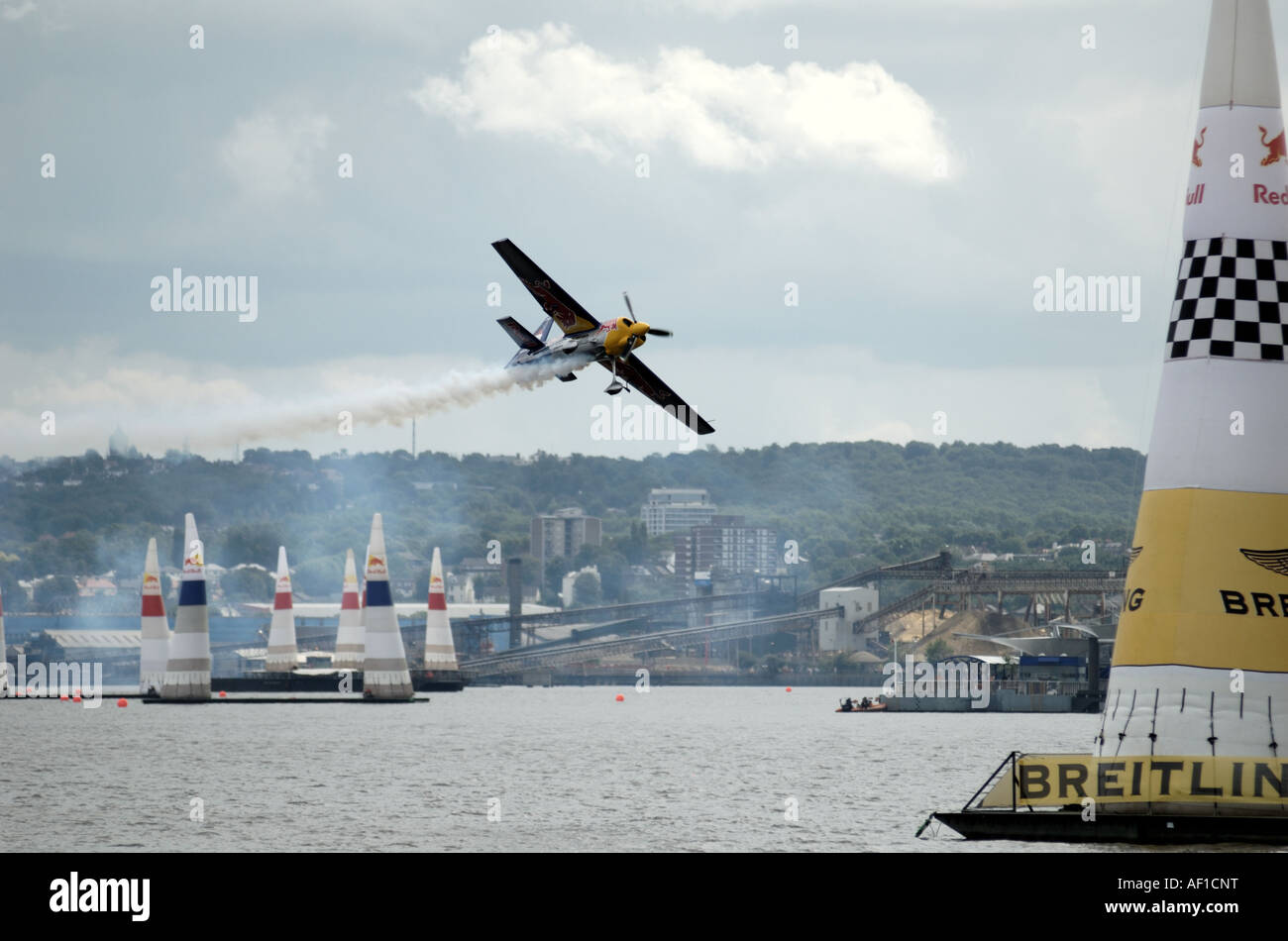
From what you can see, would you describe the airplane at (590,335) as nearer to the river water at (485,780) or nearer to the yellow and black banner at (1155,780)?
the river water at (485,780)

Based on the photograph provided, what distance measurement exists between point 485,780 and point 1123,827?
3276 cm

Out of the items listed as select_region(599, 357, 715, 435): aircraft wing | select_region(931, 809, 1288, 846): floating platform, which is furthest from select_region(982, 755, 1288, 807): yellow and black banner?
select_region(599, 357, 715, 435): aircraft wing

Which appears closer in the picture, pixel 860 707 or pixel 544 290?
pixel 544 290

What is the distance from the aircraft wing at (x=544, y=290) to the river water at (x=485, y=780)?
39.3ft

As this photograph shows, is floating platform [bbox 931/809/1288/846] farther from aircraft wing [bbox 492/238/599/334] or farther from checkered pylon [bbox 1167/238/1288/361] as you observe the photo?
aircraft wing [bbox 492/238/599/334]

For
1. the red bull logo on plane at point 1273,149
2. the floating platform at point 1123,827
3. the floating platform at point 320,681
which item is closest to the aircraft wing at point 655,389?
the floating platform at point 1123,827

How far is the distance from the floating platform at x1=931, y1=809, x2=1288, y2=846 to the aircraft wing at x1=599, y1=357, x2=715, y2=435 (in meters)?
21.5

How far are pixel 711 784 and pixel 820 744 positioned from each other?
1073 inches

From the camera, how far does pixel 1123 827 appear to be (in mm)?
20859

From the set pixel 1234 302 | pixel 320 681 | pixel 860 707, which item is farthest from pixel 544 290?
pixel 320 681

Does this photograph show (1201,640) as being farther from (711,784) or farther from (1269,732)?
(711,784)

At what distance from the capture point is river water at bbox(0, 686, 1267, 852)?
116ft

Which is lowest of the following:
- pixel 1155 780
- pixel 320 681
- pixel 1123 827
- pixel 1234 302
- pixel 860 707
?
pixel 860 707

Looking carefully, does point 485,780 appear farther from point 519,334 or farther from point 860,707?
point 860,707
